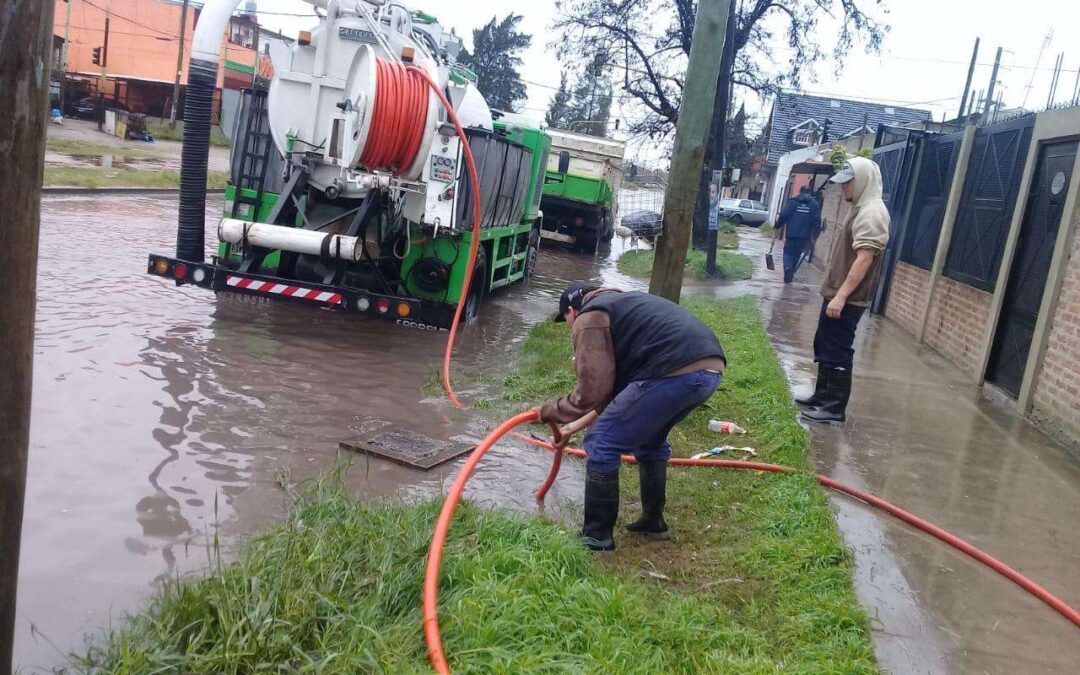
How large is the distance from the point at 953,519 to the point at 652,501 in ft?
6.03

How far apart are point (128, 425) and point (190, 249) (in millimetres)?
3015

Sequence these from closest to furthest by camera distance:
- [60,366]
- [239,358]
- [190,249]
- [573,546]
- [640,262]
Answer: [573,546] → [60,366] → [239,358] → [190,249] → [640,262]

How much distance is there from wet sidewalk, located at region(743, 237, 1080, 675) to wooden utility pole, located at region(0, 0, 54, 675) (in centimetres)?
306

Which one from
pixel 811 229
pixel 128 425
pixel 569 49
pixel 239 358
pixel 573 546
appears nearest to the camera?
pixel 573 546

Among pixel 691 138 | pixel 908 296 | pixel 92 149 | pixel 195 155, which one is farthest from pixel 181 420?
pixel 92 149

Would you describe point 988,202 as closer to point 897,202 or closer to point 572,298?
point 897,202

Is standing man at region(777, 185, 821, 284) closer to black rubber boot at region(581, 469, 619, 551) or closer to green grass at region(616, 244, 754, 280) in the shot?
green grass at region(616, 244, 754, 280)

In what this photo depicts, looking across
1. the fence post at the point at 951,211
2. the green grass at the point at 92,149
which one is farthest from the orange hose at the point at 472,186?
the green grass at the point at 92,149

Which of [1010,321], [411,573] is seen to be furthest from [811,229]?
[411,573]

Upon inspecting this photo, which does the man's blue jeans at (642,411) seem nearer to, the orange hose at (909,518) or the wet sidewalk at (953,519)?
the orange hose at (909,518)

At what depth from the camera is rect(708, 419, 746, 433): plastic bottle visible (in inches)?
261

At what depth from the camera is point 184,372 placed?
6871 mm

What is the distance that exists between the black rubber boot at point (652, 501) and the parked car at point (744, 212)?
39.1 meters

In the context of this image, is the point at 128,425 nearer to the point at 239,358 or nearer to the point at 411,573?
the point at 239,358
